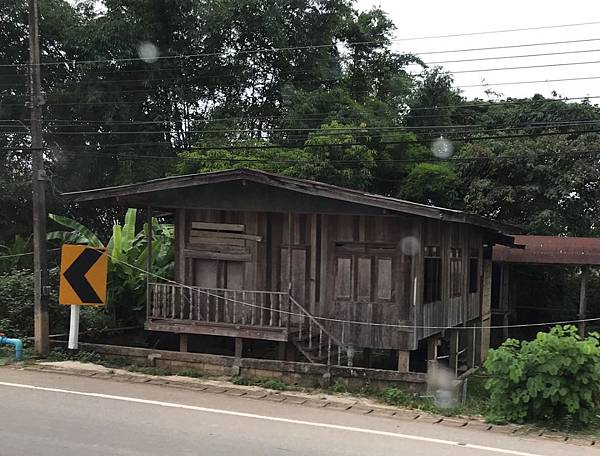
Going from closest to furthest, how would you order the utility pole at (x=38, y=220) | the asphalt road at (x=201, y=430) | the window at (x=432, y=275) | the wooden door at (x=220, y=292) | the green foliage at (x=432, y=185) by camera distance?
the asphalt road at (x=201, y=430) < the utility pole at (x=38, y=220) < the wooden door at (x=220, y=292) < the window at (x=432, y=275) < the green foliage at (x=432, y=185)

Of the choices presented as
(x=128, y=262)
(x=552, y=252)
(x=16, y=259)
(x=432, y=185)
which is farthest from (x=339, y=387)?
(x=432, y=185)

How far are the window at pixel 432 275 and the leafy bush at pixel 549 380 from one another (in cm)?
463

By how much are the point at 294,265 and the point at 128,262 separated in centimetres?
490

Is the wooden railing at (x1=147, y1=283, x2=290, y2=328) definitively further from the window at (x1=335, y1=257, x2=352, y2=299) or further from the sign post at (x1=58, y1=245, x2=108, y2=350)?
the sign post at (x1=58, y1=245, x2=108, y2=350)

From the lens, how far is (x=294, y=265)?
13531 millimetres

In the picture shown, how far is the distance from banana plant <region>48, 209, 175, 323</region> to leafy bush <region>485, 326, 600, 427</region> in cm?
899

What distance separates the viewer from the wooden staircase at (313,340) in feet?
41.7

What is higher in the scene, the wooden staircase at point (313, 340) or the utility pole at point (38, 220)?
the utility pole at point (38, 220)

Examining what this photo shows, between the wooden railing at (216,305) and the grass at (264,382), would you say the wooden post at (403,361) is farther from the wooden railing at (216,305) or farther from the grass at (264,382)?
the grass at (264,382)

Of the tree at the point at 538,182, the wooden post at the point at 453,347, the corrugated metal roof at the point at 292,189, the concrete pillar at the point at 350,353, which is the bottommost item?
the wooden post at the point at 453,347

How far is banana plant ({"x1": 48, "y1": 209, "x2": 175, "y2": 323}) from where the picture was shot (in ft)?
51.8

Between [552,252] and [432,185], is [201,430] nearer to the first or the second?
[552,252]

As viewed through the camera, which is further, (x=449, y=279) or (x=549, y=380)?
(x=449, y=279)

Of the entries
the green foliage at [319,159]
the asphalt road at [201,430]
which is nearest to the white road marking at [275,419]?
the asphalt road at [201,430]
